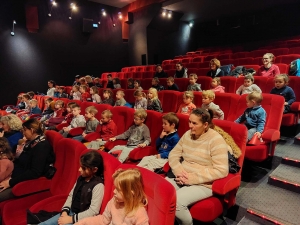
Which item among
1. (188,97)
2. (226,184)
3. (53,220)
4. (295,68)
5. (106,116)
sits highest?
(295,68)

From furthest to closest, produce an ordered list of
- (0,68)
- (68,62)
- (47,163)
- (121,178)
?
(68,62) < (0,68) < (47,163) < (121,178)

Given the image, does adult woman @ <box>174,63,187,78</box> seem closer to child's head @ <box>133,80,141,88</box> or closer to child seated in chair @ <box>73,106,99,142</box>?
child's head @ <box>133,80,141,88</box>

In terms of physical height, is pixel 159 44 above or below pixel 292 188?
above

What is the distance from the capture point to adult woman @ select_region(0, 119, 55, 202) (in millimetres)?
1051

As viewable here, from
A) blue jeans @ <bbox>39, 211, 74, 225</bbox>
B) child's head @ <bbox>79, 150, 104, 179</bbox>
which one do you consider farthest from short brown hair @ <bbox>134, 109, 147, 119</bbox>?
blue jeans @ <bbox>39, 211, 74, 225</bbox>

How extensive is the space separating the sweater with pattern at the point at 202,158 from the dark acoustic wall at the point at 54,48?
3.81 meters

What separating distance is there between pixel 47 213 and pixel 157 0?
468 centimetres

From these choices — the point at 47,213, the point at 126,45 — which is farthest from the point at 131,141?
the point at 126,45

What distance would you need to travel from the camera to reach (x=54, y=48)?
4.37 m

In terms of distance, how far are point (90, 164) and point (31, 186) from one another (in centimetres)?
40

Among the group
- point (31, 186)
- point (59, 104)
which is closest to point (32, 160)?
point (31, 186)

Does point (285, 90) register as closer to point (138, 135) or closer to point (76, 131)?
point (138, 135)

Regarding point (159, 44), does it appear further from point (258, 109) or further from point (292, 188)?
point (292, 188)

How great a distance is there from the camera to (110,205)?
2.46 ft
